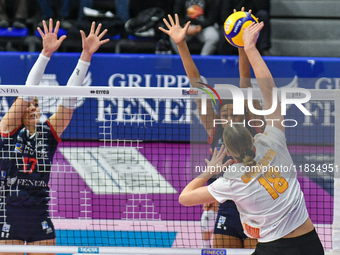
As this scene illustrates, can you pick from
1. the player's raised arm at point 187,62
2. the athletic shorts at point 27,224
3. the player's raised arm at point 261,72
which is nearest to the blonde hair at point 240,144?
the player's raised arm at point 261,72

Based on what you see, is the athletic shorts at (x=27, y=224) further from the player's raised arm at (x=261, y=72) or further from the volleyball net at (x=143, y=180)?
the player's raised arm at (x=261, y=72)

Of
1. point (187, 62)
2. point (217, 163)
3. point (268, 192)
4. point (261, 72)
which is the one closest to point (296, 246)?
point (268, 192)

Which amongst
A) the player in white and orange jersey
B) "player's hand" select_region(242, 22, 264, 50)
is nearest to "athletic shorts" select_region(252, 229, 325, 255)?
the player in white and orange jersey

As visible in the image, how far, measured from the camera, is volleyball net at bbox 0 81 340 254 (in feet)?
11.5

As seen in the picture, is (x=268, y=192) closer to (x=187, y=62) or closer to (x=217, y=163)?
(x=217, y=163)

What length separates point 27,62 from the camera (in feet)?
23.1

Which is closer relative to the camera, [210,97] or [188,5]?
[210,97]

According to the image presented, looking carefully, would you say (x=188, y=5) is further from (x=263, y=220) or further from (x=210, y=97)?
(x=263, y=220)

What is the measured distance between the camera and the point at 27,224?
360 centimetres

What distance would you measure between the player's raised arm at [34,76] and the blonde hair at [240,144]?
5.58 ft

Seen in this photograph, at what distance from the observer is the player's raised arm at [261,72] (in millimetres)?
2780

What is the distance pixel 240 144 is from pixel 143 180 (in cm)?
300

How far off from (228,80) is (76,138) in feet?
8.74

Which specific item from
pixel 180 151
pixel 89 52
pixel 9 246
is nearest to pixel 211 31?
pixel 180 151
